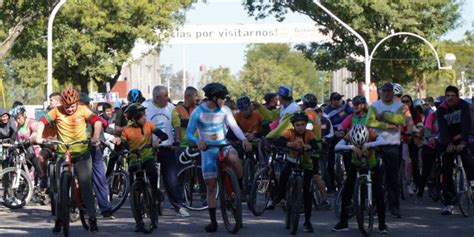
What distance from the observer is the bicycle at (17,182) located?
57.5 feet

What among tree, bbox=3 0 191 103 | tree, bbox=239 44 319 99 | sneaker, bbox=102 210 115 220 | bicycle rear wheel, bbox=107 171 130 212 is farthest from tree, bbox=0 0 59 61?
tree, bbox=239 44 319 99

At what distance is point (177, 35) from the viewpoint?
6481 cm

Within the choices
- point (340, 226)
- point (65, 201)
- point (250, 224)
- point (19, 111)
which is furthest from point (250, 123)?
point (65, 201)

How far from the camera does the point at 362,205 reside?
1280cm

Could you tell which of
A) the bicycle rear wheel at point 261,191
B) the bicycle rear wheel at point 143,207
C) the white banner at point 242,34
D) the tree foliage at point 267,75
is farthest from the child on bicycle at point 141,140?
the tree foliage at point 267,75

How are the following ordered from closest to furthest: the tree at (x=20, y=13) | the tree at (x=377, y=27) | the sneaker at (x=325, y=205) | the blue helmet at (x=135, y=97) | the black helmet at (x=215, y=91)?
the black helmet at (x=215, y=91), the blue helmet at (x=135, y=97), the sneaker at (x=325, y=205), the tree at (x=20, y=13), the tree at (x=377, y=27)

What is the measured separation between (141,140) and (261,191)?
2.40 meters

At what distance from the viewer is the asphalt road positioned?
44.9 feet

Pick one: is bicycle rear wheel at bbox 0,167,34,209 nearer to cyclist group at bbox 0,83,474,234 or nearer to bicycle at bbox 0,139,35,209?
bicycle at bbox 0,139,35,209

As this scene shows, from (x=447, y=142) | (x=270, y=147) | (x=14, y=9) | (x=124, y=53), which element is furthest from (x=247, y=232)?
(x=124, y=53)

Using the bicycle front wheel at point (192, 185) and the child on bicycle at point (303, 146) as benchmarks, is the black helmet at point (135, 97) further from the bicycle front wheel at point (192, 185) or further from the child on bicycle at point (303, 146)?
the child on bicycle at point (303, 146)

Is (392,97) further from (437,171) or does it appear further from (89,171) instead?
(89,171)

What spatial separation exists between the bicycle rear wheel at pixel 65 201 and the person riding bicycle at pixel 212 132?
1468 millimetres

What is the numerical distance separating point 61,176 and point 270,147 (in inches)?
104
